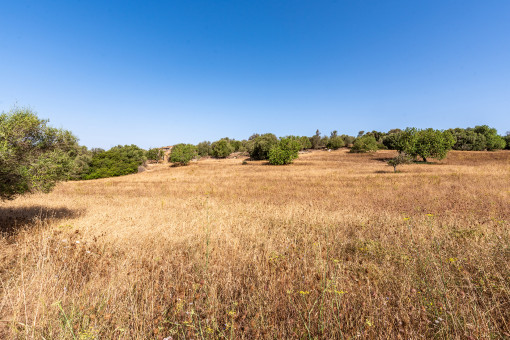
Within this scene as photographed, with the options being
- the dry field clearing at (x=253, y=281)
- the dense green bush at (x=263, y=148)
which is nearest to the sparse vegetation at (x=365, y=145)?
the dense green bush at (x=263, y=148)

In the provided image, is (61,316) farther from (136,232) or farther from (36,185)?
(36,185)

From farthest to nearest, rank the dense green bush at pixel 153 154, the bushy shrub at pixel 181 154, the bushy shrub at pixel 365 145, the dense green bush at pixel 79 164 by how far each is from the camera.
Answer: the dense green bush at pixel 153 154
the bushy shrub at pixel 365 145
the bushy shrub at pixel 181 154
the dense green bush at pixel 79 164

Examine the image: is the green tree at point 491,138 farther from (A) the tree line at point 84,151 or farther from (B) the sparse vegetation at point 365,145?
(B) the sparse vegetation at point 365,145

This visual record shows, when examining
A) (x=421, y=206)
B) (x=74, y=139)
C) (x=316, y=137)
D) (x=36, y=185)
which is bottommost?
(x=421, y=206)

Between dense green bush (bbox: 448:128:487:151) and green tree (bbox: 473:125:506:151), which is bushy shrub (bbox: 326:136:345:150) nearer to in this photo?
dense green bush (bbox: 448:128:487:151)

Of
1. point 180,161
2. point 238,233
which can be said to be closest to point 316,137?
point 180,161

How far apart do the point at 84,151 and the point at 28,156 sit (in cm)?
244

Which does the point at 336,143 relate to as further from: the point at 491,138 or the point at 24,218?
the point at 24,218

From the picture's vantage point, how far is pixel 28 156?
6.77m

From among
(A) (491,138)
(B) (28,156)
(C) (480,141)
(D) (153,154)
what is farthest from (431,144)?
(D) (153,154)

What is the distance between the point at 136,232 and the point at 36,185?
11.2ft

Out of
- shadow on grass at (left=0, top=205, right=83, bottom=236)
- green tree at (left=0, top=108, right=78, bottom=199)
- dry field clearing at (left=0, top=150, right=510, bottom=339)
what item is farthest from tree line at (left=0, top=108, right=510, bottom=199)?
dry field clearing at (left=0, top=150, right=510, bottom=339)

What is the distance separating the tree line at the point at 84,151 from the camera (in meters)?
6.45

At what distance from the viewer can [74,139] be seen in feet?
27.4
